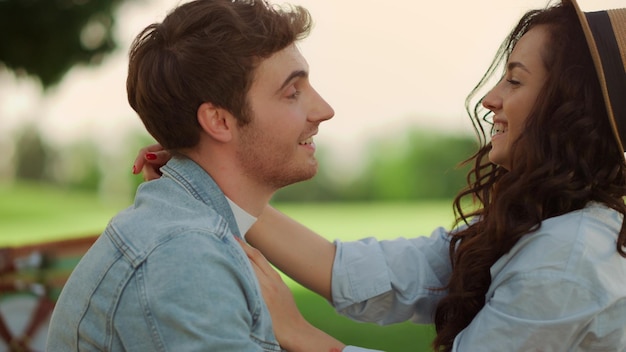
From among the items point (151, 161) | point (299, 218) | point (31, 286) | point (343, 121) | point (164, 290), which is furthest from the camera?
point (343, 121)

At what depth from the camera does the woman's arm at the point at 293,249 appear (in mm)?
2861

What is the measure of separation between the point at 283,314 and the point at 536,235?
2.41 feet

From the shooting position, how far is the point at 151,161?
2639 millimetres

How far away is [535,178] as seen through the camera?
8.13 feet

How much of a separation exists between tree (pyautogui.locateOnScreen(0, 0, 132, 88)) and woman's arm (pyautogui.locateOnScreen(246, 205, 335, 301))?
30.9ft

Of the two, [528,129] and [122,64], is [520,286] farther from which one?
[122,64]

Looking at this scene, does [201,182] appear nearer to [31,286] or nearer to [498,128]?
[498,128]

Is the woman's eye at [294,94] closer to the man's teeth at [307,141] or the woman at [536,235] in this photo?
the man's teeth at [307,141]

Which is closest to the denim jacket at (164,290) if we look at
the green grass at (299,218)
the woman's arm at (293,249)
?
the woman's arm at (293,249)

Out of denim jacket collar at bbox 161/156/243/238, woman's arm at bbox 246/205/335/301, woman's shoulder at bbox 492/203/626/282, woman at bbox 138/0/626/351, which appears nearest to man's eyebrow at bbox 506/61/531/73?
woman at bbox 138/0/626/351

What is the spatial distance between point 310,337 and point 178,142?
0.67 meters

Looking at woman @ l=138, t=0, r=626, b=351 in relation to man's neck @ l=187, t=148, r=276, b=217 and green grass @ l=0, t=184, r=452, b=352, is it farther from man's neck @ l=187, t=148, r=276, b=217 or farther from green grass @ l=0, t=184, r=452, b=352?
green grass @ l=0, t=184, r=452, b=352

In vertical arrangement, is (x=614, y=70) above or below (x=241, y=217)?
above

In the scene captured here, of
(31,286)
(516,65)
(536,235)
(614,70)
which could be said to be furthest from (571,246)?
(31,286)
